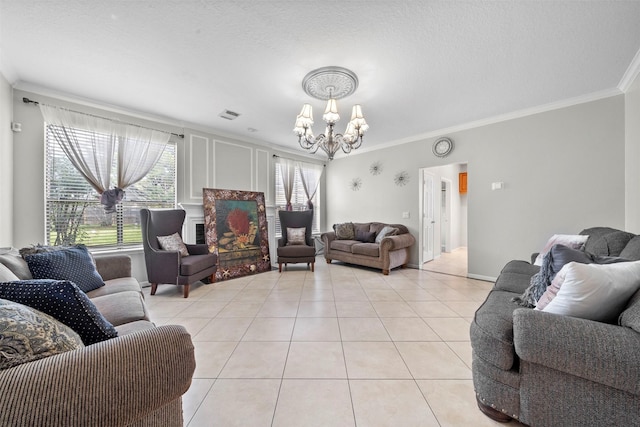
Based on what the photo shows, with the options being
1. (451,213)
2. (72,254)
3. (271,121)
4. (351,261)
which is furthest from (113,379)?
(451,213)

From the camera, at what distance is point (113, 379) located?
695 mm

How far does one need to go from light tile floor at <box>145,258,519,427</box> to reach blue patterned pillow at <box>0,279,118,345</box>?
2.57ft

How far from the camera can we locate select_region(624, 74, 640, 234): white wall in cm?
249

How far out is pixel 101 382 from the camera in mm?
674

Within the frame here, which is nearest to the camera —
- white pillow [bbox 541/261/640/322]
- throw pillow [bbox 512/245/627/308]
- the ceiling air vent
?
white pillow [bbox 541/261/640/322]

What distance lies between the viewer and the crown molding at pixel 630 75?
2.28 meters

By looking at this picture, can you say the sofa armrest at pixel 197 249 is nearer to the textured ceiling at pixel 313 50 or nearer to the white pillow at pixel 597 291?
the textured ceiling at pixel 313 50

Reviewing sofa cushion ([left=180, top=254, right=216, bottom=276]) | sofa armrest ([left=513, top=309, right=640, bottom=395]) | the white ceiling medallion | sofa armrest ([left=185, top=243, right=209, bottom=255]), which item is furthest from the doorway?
sofa armrest ([left=185, top=243, right=209, bottom=255])

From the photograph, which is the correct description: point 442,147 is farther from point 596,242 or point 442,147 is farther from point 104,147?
point 104,147

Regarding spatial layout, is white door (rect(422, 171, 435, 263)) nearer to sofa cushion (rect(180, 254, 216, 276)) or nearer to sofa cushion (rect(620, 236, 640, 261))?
sofa cushion (rect(620, 236, 640, 261))

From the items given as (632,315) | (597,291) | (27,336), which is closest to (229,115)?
(27,336)

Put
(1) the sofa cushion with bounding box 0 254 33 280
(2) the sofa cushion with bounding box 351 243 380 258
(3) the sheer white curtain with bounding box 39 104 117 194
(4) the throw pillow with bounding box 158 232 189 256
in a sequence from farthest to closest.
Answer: (2) the sofa cushion with bounding box 351 243 380 258 → (4) the throw pillow with bounding box 158 232 189 256 → (3) the sheer white curtain with bounding box 39 104 117 194 → (1) the sofa cushion with bounding box 0 254 33 280

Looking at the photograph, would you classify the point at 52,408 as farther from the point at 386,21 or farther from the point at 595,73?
the point at 595,73

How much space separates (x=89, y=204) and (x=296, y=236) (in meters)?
3.12
